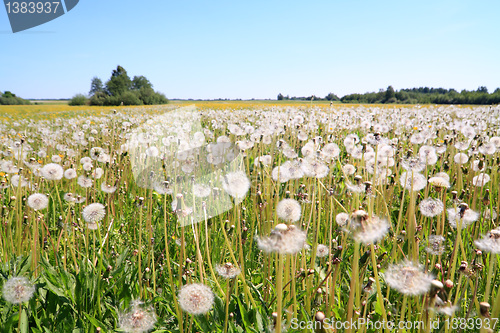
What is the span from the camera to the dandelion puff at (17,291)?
3.95 feet

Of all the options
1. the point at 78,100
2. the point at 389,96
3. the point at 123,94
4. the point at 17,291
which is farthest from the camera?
the point at 78,100

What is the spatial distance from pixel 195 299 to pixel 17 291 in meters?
0.70

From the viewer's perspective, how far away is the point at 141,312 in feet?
4.19

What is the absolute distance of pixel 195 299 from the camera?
1.17 meters

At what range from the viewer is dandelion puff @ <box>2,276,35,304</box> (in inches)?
47.4

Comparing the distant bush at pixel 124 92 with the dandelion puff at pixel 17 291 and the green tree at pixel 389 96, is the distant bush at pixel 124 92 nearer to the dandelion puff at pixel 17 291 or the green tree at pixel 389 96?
the green tree at pixel 389 96

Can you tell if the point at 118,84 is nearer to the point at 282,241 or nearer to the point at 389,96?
the point at 389,96

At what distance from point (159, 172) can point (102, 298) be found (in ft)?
8.26

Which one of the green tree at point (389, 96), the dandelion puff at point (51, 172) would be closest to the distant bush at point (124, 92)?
the green tree at point (389, 96)

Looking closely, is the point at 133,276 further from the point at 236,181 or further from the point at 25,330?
the point at 236,181

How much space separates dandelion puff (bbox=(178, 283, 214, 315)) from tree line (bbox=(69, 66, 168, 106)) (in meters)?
44.2

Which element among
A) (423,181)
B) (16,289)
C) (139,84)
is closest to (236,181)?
(16,289)

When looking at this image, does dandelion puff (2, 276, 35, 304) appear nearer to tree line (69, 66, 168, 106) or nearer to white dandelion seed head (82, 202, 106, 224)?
white dandelion seed head (82, 202, 106, 224)

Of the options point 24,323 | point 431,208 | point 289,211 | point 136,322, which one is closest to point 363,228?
point 289,211
